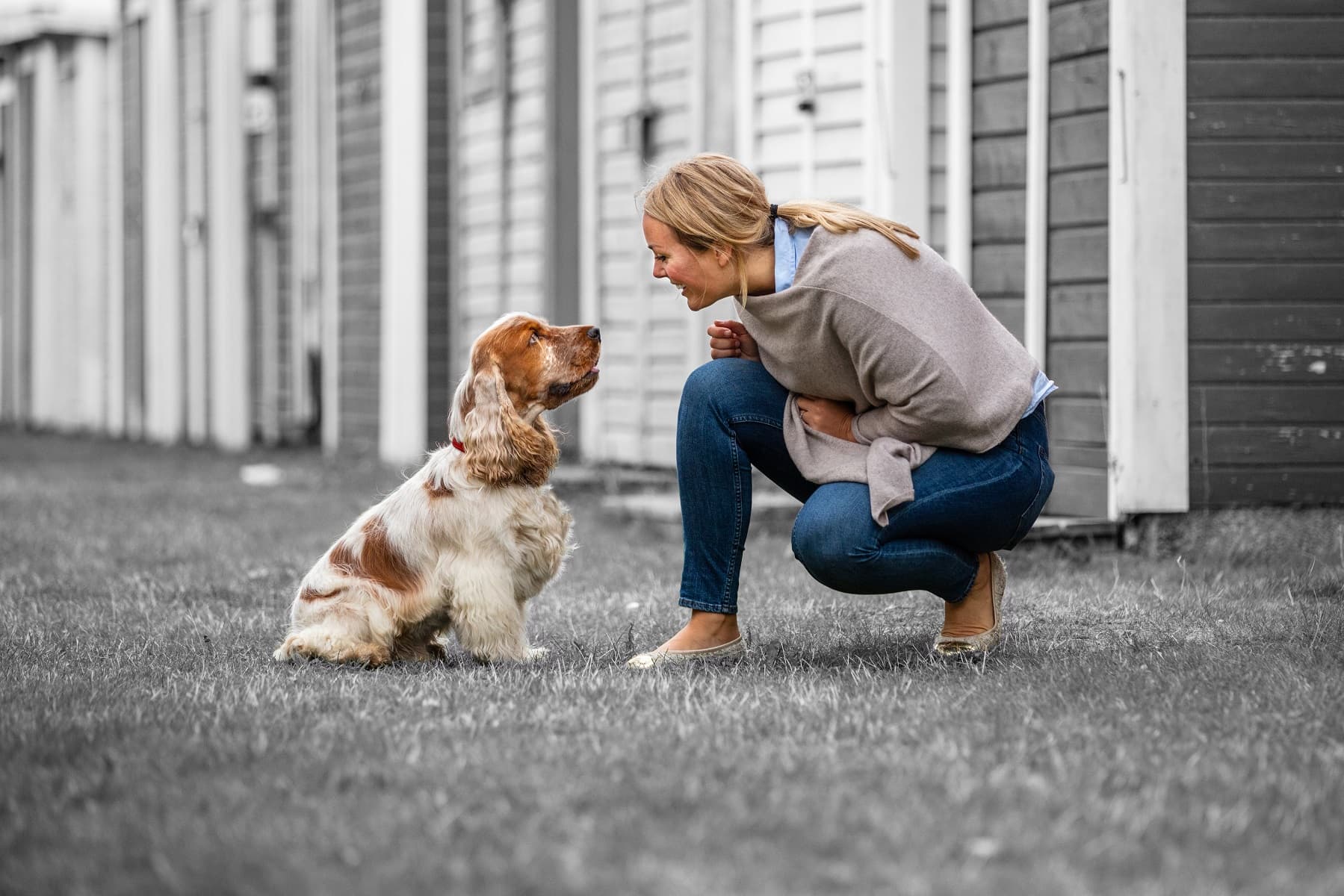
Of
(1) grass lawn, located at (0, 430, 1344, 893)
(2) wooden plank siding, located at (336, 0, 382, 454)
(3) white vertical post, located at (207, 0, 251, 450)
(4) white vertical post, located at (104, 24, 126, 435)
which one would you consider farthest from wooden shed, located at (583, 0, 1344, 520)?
(4) white vertical post, located at (104, 24, 126, 435)

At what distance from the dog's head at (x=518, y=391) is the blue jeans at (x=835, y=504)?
0.33 m

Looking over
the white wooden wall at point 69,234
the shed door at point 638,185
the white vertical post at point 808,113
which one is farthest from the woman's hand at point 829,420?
the white wooden wall at point 69,234

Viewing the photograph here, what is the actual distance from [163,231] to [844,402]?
14761 millimetres

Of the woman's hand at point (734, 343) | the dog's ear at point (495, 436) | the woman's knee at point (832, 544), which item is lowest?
the woman's knee at point (832, 544)

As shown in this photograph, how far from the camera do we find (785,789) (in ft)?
9.27

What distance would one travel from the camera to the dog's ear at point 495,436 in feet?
14.0

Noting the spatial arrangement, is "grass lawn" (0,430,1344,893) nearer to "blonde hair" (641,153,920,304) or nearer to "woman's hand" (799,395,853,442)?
"woman's hand" (799,395,853,442)

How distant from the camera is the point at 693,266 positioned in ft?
13.3

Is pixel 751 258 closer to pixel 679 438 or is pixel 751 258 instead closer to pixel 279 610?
pixel 679 438

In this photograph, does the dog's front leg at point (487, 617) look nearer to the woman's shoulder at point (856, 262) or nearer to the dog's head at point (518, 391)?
the dog's head at point (518, 391)

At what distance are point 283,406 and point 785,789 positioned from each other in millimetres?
13455

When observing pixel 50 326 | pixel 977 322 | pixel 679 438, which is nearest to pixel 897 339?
pixel 977 322

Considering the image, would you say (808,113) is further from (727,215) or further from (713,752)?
(713,752)

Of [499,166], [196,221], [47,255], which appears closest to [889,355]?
[499,166]
